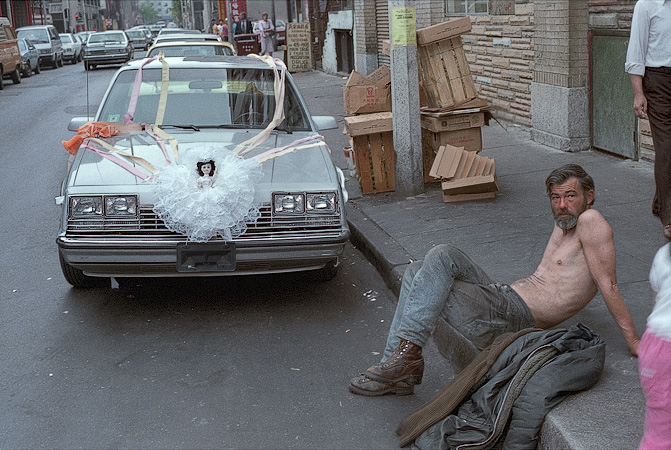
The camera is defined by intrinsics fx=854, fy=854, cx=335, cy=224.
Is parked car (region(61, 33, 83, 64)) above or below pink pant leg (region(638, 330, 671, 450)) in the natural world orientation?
above

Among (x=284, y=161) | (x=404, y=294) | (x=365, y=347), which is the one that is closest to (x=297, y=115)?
(x=284, y=161)

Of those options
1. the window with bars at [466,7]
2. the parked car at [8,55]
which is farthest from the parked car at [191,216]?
the parked car at [8,55]

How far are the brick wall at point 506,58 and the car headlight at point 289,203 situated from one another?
21.9 ft

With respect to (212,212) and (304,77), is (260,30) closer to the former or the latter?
(304,77)

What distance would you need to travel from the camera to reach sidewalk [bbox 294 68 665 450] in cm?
337

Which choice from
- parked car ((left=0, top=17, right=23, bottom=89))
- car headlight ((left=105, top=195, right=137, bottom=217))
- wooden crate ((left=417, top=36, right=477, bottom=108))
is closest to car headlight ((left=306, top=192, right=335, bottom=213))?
car headlight ((left=105, top=195, right=137, bottom=217))

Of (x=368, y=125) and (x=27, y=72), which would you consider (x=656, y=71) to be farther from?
(x=27, y=72)

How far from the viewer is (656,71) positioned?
563 cm

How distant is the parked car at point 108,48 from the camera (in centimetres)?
3688

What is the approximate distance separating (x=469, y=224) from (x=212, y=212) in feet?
8.42

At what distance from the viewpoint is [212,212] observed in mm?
5180

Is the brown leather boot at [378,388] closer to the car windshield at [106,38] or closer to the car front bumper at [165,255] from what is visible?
the car front bumper at [165,255]

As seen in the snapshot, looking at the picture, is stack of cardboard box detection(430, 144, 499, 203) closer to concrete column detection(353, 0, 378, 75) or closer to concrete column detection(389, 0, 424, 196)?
concrete column detection(389, 0, 424, 196)

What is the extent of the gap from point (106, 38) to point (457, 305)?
36615mm
